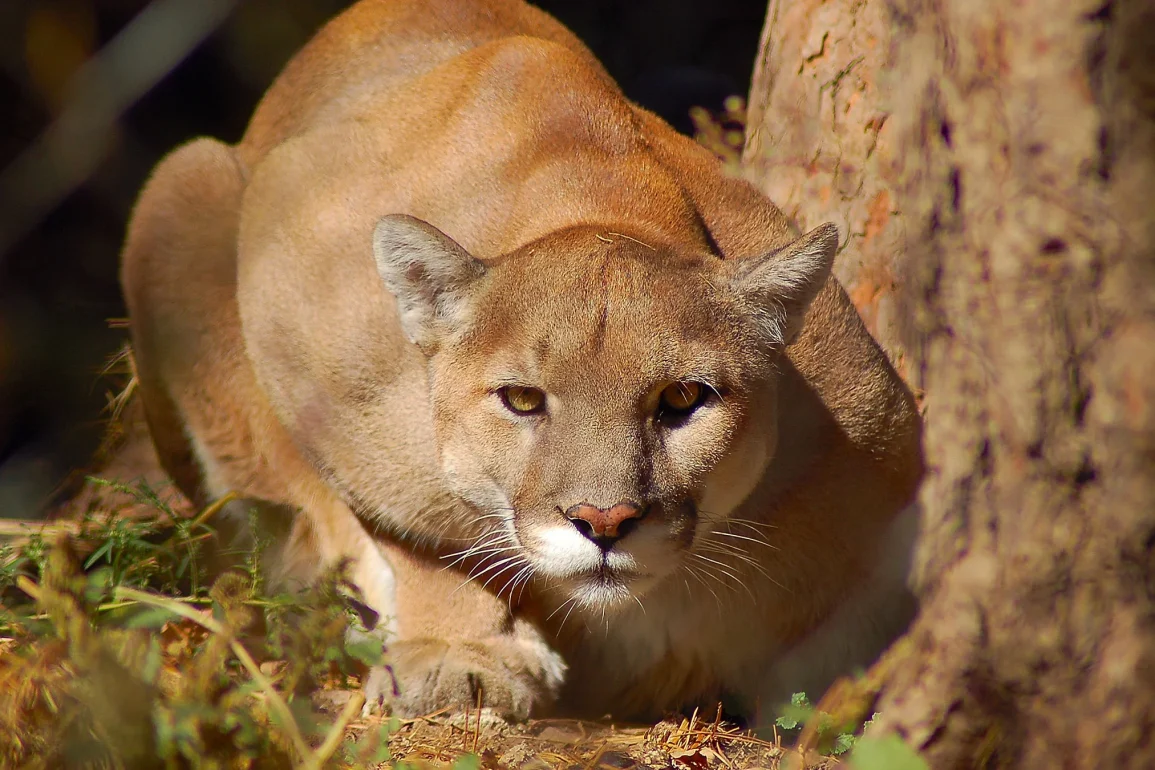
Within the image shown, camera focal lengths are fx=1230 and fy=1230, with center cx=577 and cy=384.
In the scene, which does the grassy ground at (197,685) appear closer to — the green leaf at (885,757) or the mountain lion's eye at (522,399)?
the green leaf at (885,757)

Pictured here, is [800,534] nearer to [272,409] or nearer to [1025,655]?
[1025,655]

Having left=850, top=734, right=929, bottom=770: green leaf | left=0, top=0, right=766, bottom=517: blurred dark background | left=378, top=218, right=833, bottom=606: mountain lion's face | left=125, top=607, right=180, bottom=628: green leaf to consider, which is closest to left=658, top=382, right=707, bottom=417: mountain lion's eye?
left=378, top=218, right=833, bottom=606: mountain lion's face

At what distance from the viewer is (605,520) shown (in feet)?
7.60

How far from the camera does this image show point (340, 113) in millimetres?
3443

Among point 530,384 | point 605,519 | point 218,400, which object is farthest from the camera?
point 218,400

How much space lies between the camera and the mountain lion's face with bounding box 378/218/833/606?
2.38 metres

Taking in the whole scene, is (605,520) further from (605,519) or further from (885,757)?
(885,757)

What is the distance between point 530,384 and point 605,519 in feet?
1.11

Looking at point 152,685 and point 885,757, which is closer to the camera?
point 885,757

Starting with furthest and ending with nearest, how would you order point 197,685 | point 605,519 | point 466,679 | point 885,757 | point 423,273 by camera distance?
point 466,679, point 423,273, point 605,519, point 197,685, point 885,757

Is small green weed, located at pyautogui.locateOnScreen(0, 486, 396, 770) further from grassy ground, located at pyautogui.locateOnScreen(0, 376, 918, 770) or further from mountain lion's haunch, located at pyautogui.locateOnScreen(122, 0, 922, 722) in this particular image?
mountain lion's haunch, located at pyautogui.locateOnScreen(122, 0, 922, 722)

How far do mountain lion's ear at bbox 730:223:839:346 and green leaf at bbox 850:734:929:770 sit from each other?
990 mm

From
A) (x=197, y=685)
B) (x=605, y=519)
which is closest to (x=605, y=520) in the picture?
(x=605, y=519)

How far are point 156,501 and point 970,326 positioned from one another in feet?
7.18
